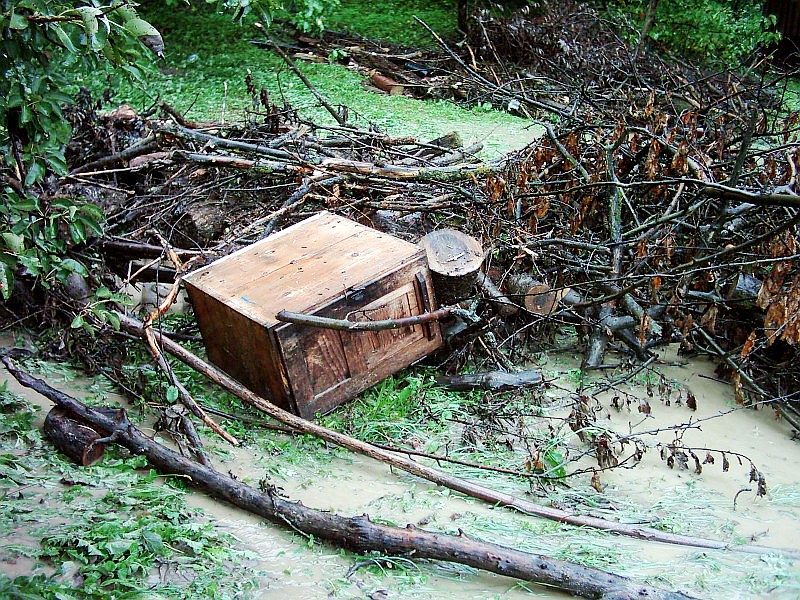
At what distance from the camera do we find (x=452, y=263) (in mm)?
4098

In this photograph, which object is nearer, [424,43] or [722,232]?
[722,232]

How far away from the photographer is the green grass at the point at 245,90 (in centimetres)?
838

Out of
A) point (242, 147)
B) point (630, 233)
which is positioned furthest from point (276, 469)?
point (242, 147)

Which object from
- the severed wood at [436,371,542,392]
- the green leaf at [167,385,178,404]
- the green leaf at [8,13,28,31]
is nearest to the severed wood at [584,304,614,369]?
the severed wood at [436,371,542,392]

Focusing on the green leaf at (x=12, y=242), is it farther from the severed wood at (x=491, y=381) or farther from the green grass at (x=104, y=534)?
the severed wood at (x=491, y=381)

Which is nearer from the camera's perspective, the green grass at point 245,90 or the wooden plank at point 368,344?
the wooden plank at point 368,344

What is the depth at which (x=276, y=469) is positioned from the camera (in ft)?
11.3

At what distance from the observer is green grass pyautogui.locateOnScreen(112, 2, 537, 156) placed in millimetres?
8383

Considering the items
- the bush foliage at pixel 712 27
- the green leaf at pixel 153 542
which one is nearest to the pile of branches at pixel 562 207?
the green leaf at pixel 153 542

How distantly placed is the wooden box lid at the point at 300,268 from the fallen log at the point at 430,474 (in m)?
0.41

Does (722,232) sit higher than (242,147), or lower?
lower

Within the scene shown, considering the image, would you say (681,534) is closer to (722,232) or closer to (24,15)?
(722,232)

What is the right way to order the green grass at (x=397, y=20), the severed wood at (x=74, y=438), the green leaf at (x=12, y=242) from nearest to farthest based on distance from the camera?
the green leaf at (x=12, y=242), the severed wood at (x=74, y=438), the green grass at (x=397, y=20)

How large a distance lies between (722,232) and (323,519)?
305cm
